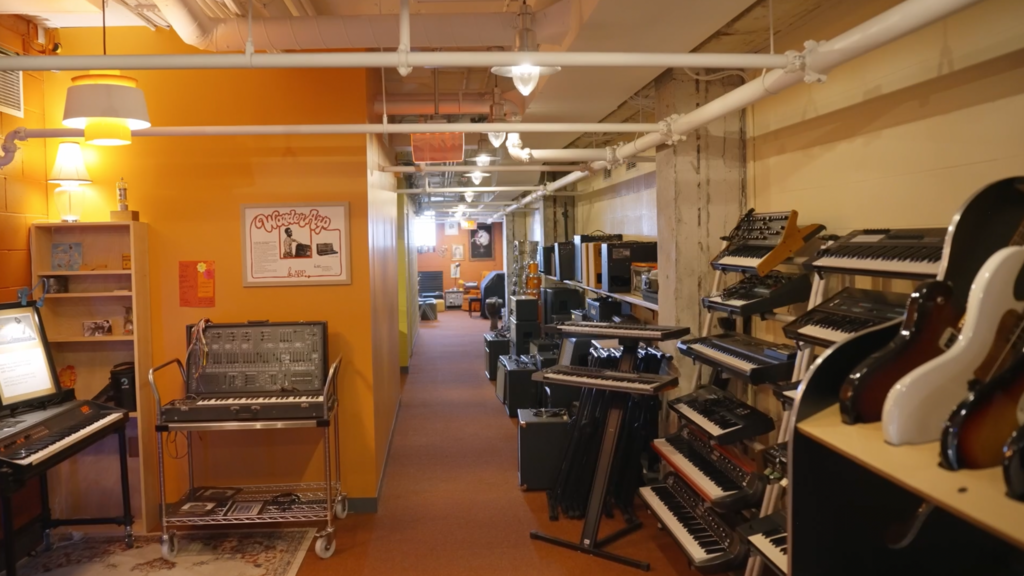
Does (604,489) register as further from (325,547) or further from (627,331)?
(325,547)

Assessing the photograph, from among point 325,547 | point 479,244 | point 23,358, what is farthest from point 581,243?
point 479,244

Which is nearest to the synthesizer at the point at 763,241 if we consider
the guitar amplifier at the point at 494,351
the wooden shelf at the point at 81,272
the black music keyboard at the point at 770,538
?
the black music keyboard at the point at 770,538

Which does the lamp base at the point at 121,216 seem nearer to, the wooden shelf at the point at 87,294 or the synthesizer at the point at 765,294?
the wooden shelf at the point at 87,294

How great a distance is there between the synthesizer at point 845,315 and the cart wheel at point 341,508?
2.85m

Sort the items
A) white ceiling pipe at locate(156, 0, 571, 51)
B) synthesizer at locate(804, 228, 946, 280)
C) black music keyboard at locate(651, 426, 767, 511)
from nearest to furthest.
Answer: synthesizer at locate(804, 228, 946, 280) < black music keyboard at locate(651, 426, 767, 511) < white ceiling pipe at locate(156, 0, 571, 51)

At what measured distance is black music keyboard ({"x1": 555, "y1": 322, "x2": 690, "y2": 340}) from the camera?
131 inches

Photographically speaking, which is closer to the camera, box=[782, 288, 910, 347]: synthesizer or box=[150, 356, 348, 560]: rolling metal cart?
box=[782, 288, 910, 347]: synthesizer

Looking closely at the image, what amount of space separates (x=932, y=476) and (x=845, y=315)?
1.36m

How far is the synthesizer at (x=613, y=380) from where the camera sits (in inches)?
129

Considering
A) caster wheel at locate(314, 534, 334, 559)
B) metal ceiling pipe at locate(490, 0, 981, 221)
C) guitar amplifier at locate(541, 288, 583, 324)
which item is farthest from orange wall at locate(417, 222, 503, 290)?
metal ceiling pipe at locate(490, 0, 981, 221)

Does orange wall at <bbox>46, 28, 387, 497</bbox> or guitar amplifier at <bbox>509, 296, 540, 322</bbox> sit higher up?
orange wall at <bbox>46, 28, 387, 497</bbox>

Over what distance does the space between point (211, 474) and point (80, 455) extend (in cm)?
76

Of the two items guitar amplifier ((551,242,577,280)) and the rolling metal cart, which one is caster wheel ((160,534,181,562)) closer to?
the rolling metal cart

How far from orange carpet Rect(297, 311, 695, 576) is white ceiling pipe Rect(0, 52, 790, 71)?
249cm
